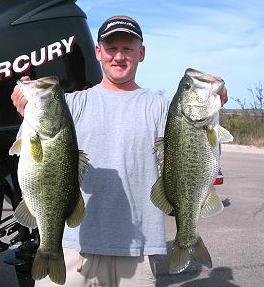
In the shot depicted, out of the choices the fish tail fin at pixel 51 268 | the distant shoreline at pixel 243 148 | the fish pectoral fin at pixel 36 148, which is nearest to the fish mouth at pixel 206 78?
the fish pectoral fin at pixel 36 148

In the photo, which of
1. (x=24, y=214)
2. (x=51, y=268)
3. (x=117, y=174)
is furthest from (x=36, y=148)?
(x=51, y=268)

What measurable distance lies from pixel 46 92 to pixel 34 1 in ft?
5.71

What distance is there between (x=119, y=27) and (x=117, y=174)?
730mm

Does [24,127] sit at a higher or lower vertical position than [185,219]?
higher

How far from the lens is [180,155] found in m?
3.02

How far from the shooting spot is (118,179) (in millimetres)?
3154

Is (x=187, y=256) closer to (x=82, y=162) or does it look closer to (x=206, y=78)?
(x=82, y=162)

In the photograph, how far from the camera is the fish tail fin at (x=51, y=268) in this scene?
9.88ft

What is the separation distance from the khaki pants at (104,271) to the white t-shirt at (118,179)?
7 centimetres

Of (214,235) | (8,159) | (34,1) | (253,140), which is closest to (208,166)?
(8,159)

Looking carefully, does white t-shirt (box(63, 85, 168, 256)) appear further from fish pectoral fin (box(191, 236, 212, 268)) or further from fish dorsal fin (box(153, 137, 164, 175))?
Answer: fish pectoral fin (box(191, 236, 212, 268))

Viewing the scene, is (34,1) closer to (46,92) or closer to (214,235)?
(46,92)

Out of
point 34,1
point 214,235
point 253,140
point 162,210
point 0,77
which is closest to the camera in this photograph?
point 162,210

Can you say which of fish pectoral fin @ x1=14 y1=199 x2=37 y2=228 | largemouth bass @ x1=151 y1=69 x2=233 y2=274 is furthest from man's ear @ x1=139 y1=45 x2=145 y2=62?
fish pectoral fin @ x1=14 y1=199 x2=37 y2=228
